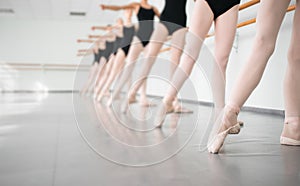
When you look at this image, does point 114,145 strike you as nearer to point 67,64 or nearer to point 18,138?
point 18,138

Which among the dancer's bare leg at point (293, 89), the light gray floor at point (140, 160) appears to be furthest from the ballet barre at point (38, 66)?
the dancer's bare leg at point (293, 89)

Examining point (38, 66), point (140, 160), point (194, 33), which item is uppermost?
point (38, 66)

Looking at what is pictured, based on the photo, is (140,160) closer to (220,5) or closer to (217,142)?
(217,142)

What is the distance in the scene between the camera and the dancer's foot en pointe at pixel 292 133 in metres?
1.10

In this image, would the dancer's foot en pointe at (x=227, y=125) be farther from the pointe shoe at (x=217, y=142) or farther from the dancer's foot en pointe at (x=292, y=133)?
the dancer's foot en pointe at (x=292, y=133)

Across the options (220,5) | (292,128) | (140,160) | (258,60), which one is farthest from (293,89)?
Answer: (140,160)

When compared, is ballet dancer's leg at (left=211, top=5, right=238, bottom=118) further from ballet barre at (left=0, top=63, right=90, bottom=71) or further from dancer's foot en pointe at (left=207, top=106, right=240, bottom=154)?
ballet barre at (left=0, top=63, right=90, bottom=71)

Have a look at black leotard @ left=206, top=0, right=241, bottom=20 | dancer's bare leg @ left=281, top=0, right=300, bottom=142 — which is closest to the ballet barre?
black leotard @ left=206, top=0, right=241, bottom=20

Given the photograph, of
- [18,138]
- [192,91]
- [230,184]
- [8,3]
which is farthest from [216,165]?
[8,3]

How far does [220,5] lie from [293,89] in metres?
0.41

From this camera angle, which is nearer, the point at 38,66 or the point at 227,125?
the point at 227,125

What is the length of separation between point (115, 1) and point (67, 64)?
2.99 meters

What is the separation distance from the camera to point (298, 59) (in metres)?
1.15

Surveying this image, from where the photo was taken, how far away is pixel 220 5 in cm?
117
